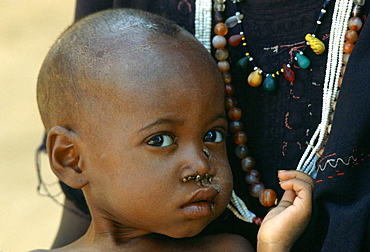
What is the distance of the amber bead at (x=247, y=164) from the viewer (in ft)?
5.43

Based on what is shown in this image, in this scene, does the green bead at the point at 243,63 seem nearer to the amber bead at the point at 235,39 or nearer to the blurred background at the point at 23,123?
the amber bead at the point at 235,39

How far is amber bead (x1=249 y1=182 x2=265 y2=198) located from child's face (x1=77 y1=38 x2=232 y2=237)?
0.13 m

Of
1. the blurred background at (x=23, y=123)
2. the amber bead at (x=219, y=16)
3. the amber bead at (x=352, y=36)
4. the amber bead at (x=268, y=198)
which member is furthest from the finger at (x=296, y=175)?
the blurred background at (x=23, y=123)

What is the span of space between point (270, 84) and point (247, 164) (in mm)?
236

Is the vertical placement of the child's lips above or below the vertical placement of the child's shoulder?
above

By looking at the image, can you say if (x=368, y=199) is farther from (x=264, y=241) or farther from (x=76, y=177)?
(x=76, y=177)

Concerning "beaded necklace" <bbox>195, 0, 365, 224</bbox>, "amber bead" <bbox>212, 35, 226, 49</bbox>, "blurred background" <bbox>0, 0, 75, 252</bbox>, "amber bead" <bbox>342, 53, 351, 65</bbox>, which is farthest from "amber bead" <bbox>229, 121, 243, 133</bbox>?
"blurred background" <bbox>0, 0, 75, 252</bbox>

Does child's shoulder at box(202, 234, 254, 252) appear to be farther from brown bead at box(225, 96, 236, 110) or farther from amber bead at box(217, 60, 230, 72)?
amber bead at box(217, 60, 230, 72)

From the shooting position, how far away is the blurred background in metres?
3.22

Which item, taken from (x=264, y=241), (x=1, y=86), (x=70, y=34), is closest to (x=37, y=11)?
(x=1, y=86)

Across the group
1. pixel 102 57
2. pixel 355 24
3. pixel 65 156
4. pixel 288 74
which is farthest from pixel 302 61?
pixel 65 156

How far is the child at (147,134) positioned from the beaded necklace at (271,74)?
3.2 inches

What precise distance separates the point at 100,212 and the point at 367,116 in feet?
2.56

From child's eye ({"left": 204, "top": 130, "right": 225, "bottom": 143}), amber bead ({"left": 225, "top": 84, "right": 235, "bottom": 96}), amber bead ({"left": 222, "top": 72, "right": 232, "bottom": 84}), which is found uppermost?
amber bead ({"left": 222, "top": 72, "right": 232, "bottom": 84})
